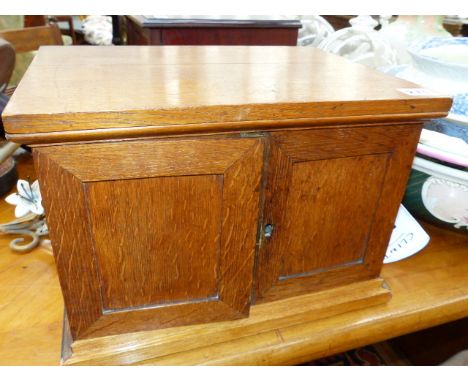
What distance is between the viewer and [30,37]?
1002mm

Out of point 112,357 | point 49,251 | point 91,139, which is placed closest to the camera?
point 91,139

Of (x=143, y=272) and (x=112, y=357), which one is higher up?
(x=143, y=272)

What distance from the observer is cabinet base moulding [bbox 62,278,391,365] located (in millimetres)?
506

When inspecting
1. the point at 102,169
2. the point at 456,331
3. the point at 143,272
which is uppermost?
the point at 102,169

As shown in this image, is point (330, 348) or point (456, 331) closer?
point (330, 348)

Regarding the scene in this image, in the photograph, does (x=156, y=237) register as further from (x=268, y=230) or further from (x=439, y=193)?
(x=439, y=193)

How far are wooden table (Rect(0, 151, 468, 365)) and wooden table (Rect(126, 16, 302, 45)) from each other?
2.06 feet

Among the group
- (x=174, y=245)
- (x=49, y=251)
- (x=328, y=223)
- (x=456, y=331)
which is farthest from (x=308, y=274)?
(x=456, y=331)

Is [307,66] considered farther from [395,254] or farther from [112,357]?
[112,357]

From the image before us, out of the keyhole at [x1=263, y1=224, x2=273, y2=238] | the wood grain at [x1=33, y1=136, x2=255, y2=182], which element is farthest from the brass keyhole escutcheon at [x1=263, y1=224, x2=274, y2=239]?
the wood grain at [x1=33, y1=136, x2=255, y2=182]

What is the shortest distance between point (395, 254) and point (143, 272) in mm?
436

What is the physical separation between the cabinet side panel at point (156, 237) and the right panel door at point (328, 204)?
7 cm

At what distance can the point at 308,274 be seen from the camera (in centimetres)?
57

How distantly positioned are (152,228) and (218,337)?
186 millimetres
